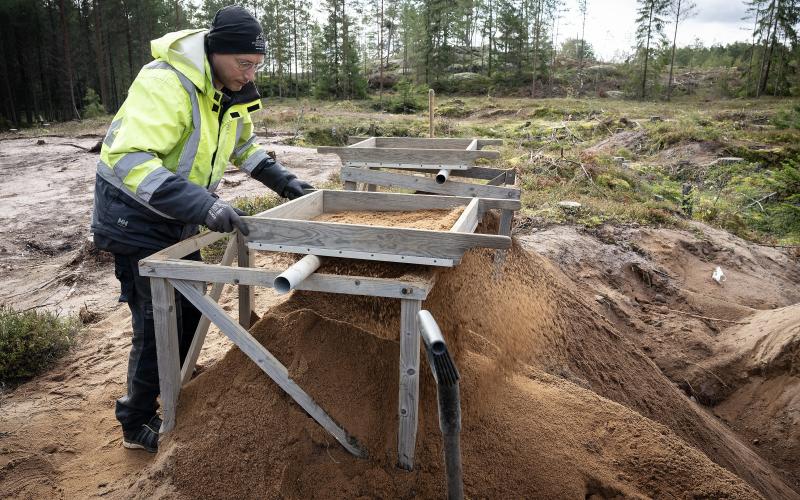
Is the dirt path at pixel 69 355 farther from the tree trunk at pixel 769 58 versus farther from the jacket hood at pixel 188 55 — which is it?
the tree trunk at pixel 769 58

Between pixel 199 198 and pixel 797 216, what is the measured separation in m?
11.1

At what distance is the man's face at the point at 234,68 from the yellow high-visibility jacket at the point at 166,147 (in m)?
0.06

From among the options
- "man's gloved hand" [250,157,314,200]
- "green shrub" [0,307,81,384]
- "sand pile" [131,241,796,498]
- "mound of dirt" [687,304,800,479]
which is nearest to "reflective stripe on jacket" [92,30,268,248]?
"man's gloved hand" [250,157,314,200]

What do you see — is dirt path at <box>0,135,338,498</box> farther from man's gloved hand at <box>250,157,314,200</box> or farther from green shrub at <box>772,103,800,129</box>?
green shrub at <box>772,103,800,129</box>

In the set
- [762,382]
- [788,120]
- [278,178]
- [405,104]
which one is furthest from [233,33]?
[405,104]

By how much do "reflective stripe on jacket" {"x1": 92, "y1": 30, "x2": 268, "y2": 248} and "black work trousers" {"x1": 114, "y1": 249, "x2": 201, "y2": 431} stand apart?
202 millimetres

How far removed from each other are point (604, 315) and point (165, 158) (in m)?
4.55

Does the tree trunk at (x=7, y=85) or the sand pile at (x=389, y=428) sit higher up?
the tree trunk at (x=7, y=85)

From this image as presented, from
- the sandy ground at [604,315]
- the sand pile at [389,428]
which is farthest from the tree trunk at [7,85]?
the sand pile at [389,428]

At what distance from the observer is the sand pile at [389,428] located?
2680 millimetres

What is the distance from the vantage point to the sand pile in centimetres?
268

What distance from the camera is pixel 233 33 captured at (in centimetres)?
272

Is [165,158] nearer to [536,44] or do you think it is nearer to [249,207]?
[249,207]

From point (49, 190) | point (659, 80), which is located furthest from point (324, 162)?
point (659, 80)
